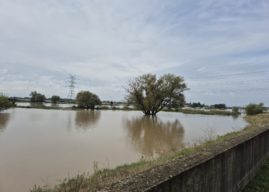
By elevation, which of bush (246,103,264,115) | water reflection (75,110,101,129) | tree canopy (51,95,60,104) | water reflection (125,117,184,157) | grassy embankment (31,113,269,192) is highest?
tree canopy (51,95,60,104)

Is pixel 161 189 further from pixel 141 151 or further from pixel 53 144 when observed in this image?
pixel 53 144

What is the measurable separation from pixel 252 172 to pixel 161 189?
4.27 metres

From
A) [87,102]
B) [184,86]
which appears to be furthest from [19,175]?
[87,102]

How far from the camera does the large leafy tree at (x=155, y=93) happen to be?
46.6 meters

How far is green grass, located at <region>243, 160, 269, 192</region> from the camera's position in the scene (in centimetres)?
507

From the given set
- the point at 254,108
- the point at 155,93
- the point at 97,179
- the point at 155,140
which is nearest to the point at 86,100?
the point at 155,93

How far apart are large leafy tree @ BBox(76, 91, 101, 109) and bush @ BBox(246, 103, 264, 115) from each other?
3706 centimetres

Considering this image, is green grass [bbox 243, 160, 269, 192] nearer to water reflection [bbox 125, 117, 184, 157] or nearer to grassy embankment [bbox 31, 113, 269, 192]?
grassy embankment [bbox 31, 113, 269, 192]

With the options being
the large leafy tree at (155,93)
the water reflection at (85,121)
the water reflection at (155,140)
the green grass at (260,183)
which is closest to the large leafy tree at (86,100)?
the large leafy tree at (155,93)

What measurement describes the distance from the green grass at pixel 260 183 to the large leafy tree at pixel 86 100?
60074 millimetres

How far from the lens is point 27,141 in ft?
43.3

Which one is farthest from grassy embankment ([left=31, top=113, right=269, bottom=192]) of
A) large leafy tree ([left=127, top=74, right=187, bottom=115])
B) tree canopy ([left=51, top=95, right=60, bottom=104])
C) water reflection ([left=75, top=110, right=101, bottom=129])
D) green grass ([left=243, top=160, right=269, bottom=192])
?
tree canopy ([left=51, top=95, right=60, bottom=104])

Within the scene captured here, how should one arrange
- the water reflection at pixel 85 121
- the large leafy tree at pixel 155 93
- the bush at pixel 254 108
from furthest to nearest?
the bush at pixel 254 108
the large leafy tree at pixel 155 93
the water reflection at pixel 85 121

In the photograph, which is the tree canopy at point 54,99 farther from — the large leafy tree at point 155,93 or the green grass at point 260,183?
the green grass at point 260,183
